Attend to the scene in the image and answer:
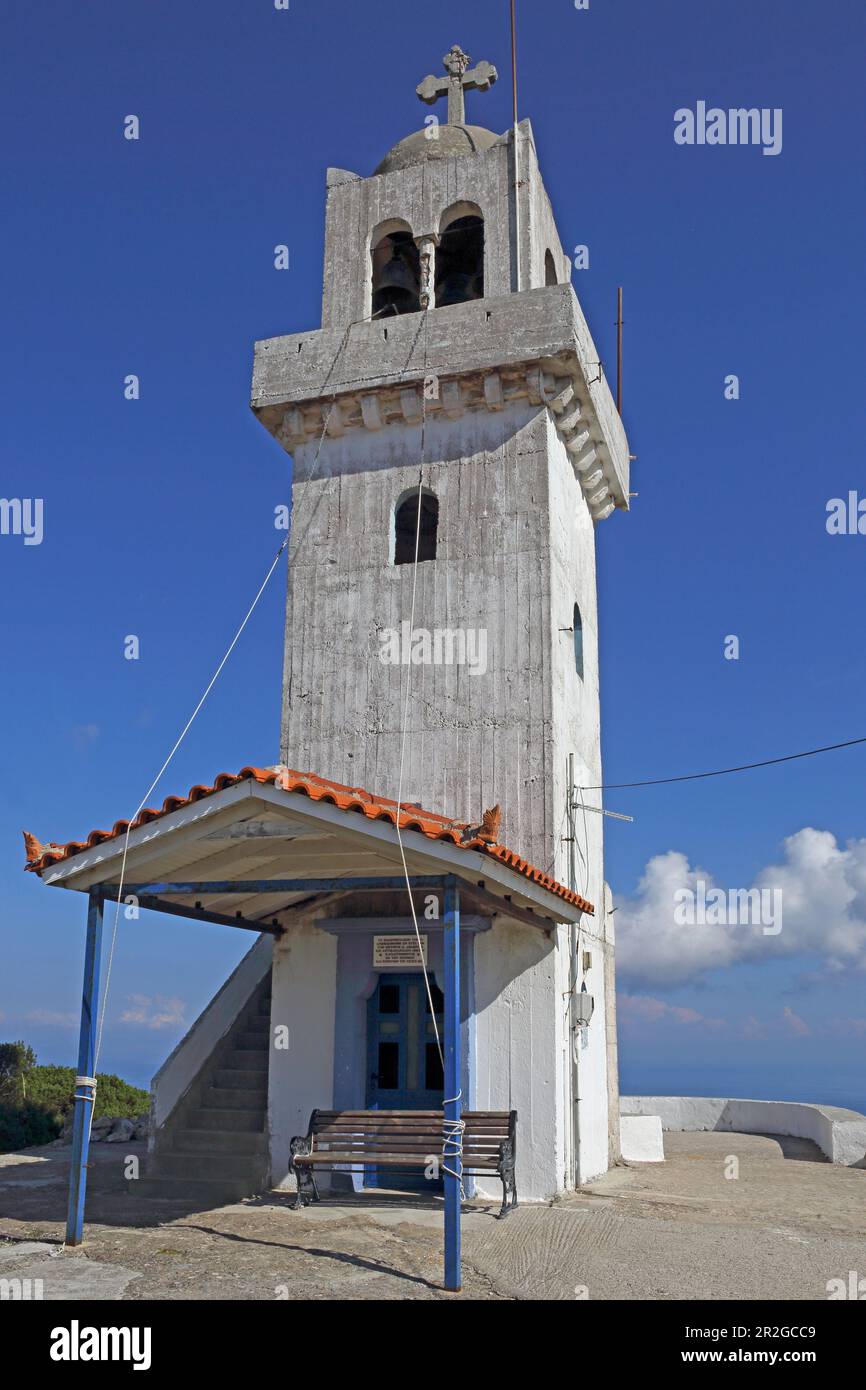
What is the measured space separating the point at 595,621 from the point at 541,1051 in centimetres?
712

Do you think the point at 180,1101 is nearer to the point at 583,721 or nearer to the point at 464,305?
the point at 583,721

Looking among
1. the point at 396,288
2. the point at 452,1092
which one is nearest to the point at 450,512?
the point at 396,288

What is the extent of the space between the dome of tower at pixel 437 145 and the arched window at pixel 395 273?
1.12 meters

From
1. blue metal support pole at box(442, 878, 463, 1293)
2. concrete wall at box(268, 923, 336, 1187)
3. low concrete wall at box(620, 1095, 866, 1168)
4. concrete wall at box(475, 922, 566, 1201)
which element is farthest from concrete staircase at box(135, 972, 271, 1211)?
low concrete wall at box(620, 1095, 866, 1168)

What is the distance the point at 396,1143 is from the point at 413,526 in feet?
26.9

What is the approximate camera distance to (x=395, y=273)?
16.8 meters

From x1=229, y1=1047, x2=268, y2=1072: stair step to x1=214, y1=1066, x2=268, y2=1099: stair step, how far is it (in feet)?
0.27

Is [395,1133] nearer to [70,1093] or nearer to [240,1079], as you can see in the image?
[240,1079]

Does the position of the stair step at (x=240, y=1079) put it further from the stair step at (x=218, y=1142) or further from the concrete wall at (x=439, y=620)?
the concrete wall at (x=439, y=620)

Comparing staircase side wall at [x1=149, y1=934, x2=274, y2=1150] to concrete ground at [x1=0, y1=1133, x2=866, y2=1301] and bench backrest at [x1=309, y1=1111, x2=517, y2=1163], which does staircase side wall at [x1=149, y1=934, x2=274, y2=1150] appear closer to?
concrete ground at [x1=0, y1=1133, x2=866, y2=1301]

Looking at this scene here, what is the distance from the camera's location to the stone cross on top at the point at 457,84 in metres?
17.2

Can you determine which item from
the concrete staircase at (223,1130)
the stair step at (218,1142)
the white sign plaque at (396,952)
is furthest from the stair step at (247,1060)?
the white sign plaque at (396,952)

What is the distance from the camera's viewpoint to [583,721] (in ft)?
50.9
